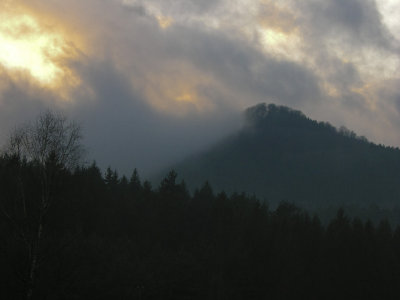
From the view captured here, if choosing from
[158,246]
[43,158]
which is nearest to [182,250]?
[158,246]

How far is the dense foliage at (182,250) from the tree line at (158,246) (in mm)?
157

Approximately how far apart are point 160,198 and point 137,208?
5.57 m

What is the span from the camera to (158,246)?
70.5 metres

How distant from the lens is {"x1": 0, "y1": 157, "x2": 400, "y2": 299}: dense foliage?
112 feet

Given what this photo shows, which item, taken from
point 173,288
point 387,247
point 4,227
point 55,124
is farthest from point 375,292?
point 55,124

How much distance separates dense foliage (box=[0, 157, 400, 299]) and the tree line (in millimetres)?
157

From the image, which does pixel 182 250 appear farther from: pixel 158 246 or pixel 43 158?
pixel 43 158

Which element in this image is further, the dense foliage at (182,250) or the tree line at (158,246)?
the dense foliage at (182,250)

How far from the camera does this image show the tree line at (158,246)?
100ft

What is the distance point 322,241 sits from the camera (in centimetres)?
7631

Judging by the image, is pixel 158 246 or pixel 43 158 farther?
pixel 158 246

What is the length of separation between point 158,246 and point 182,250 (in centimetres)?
361

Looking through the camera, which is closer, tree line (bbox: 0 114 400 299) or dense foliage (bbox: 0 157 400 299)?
tree line (bbox: 0 114 400 299)

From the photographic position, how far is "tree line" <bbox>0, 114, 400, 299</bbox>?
30500 mm
